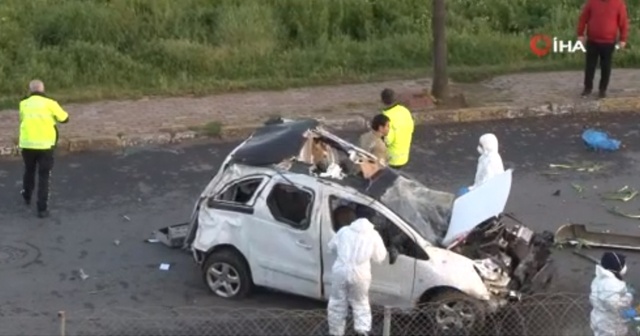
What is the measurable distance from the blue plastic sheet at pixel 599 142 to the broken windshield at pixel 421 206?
16.9ft

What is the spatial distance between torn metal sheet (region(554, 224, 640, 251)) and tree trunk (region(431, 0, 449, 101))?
5.61m

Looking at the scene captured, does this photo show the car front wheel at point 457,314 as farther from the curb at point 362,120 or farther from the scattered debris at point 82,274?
the curb at point 362,120

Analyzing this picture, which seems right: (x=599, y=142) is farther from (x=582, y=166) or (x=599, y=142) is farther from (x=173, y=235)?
(x=173, y=235)

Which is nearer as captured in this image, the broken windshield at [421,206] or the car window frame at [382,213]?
the car window frame at [382,213]

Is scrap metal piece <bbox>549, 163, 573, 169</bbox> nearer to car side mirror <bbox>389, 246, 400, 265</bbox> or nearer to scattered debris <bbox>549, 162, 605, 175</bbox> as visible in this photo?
scattered debris <bbox>549, 162, 605, 175</bbox>

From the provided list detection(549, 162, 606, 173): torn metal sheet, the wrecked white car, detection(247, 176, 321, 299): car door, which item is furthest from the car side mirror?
detection(549, 162, 606, 173): torn metal sheet

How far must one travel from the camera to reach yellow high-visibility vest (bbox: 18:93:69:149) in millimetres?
15516

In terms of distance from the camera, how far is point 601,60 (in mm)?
20203

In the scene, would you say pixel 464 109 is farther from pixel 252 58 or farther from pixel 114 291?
pixel 114 291

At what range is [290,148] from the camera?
13.3 m

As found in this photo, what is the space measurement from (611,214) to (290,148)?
4.56 meters

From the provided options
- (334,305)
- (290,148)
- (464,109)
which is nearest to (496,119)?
(464,109)

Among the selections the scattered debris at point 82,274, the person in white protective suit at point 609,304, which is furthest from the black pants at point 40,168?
the person in white protective suit at point 609,304

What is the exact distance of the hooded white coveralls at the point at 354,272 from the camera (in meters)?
11.9
